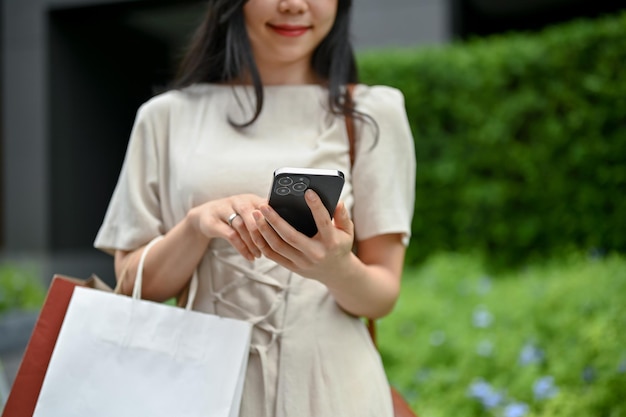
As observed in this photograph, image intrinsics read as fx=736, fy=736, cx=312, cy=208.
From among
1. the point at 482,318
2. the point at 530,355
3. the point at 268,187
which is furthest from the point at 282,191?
the point at 482,318

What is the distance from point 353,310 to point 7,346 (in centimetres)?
311

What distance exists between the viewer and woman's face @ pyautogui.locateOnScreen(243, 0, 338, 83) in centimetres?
158

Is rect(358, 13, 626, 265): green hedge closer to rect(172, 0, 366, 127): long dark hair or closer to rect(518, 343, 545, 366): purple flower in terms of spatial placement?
rect(518, 343, 545, 366): purple flower

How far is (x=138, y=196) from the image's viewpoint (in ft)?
5.27

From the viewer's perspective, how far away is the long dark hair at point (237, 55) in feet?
5.44

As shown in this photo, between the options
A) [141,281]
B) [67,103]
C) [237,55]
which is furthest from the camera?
[67,103]

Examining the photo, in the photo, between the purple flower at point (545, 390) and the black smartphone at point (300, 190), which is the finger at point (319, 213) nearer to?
the black smartphone at point (300, 190)

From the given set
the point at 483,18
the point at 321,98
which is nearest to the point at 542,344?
the point at 321,98

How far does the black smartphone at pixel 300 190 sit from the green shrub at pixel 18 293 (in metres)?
4.64

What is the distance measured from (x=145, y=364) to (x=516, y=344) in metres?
2.77

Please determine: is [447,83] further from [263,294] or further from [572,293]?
[263,294]

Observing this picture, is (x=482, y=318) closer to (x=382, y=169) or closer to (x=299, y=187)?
(x=382, y=169)

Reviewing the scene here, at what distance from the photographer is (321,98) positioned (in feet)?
5.52

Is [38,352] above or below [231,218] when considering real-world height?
below
